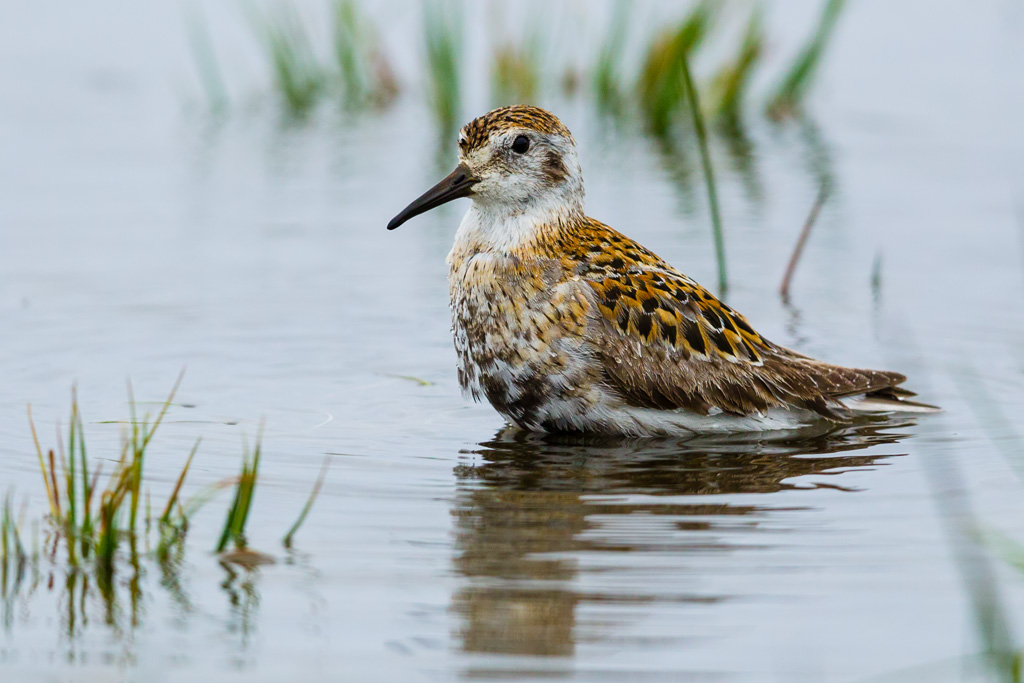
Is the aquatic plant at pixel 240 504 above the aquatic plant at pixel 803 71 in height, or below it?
below

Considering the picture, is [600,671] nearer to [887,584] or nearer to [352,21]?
[887,584]

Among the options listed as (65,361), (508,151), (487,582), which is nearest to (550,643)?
(487,582)

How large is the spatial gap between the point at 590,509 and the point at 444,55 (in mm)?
9666

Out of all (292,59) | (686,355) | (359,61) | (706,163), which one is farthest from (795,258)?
(359,61)

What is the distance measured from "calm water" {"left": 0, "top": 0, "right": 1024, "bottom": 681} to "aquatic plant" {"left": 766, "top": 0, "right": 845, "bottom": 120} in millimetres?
287

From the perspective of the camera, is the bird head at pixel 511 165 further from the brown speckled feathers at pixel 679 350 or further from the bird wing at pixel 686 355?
the bird wing at pixel 686 355

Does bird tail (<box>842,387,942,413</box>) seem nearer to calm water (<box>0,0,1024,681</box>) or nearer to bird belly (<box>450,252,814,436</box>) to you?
calm water (<box>0,0,1024,681</box>)

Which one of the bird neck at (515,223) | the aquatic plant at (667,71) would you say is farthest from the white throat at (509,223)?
the aquatic plant at (667,71)

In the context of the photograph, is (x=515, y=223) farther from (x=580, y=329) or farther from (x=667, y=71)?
(x=667, y=71)

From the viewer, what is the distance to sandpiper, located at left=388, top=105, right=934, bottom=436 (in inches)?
293

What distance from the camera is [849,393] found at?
26.5ft

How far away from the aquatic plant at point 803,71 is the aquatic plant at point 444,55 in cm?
348

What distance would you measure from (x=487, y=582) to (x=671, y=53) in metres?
10.3

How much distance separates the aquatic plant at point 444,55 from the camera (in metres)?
15.2
